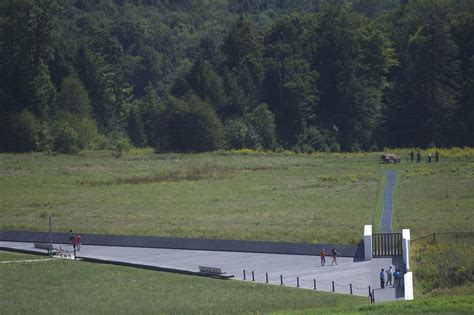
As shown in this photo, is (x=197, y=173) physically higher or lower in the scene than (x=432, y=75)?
lower

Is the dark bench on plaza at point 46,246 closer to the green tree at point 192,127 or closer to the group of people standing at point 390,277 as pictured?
the group of people standing at point 390,277

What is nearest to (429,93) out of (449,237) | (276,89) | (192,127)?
(276,89)

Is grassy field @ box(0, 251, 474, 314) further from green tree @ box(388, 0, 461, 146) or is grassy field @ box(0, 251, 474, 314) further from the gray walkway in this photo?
green tree @ box(388, 0, 461, 146)

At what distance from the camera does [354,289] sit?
45094 mm

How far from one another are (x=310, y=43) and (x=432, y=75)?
18.8 m

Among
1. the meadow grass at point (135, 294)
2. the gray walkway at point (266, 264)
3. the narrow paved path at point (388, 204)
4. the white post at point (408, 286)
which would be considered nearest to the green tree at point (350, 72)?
the narrow paved path at point (388, 204)

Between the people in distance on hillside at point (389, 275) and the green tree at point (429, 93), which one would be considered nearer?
the people in distance on hillside at point (389, 275)

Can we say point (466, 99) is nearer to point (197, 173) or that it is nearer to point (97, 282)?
point (197, 173)

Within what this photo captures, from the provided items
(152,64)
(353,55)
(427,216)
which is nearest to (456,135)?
(353,55)

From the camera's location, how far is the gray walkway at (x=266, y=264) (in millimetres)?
46656

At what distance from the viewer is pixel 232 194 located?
8288cm

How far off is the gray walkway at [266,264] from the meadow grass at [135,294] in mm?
1483

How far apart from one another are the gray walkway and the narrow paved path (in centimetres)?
673

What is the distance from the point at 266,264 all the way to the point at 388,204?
20.2 metres
